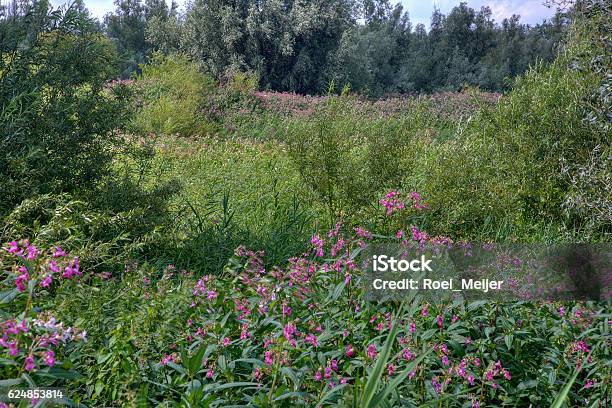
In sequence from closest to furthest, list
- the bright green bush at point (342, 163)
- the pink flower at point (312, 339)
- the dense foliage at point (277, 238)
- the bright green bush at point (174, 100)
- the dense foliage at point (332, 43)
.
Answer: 1. the dense foliage at point (277, 238)
2. the pink flower at point (312, 339)
3. the bright green bush at point (342, 163)
4. the bright green bush at point (174, 100)
5. the dense foliage at point (332, 43)

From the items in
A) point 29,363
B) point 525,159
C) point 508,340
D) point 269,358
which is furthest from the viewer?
point 525,159

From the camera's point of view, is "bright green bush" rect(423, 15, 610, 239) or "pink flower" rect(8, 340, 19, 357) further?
"bright green bush" rect(423, 15, 610, 239)

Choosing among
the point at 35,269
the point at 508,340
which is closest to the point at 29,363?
the point at 35,269

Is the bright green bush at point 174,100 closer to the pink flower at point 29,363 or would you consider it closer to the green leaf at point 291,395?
the green leaf at point 291,395

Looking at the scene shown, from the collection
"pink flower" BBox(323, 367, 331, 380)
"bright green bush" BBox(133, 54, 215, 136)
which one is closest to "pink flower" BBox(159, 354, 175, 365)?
"pink flower" BBox(323, 367, 331, 380)

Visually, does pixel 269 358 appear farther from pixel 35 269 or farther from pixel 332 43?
pixel 332 43

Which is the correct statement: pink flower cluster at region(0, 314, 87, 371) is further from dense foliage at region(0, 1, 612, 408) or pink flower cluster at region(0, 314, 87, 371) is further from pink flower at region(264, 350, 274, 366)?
pink flower at region(264, 350, 274, 366)

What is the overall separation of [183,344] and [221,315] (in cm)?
28

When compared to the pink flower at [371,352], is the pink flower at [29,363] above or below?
above

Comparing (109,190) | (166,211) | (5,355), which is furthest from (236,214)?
(5,355)

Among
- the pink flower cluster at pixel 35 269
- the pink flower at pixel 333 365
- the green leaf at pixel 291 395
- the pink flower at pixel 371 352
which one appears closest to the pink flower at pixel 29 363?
the pink flower cluster at pixel 35 269

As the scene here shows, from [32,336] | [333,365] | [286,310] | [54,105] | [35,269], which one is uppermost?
[54,105]

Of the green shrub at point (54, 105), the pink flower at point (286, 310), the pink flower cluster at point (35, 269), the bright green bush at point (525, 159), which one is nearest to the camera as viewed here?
the pink flower cluster at point (35, 269)

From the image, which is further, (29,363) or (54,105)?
(54,105)
